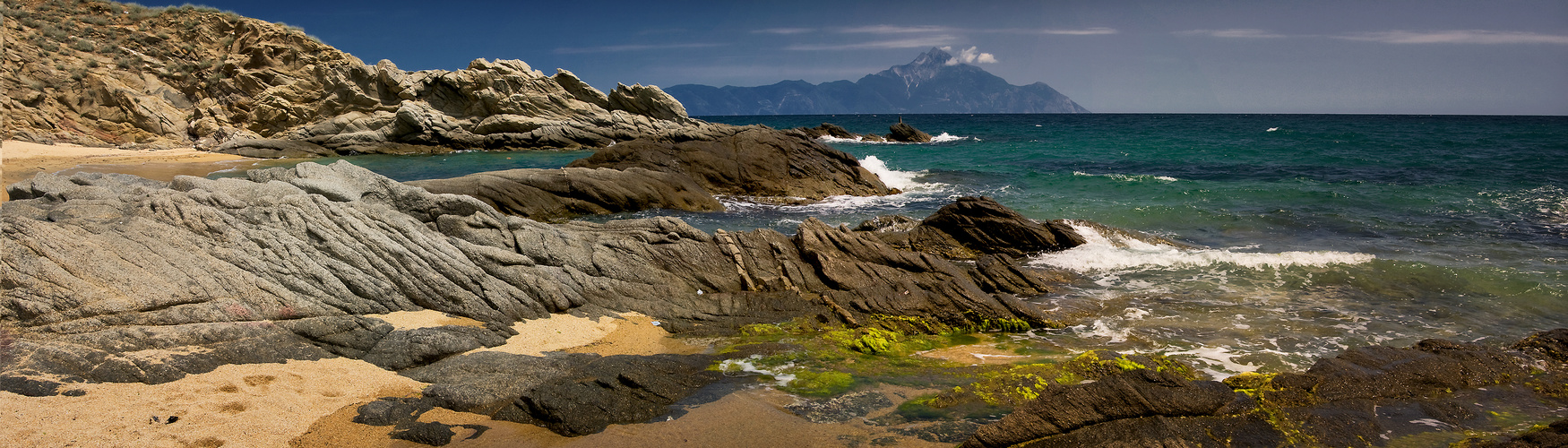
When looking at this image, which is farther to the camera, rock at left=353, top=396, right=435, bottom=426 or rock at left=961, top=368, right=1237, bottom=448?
rock at left=353, top=396, right=435, bottom=426

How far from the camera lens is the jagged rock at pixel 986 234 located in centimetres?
1394

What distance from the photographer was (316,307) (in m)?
7.82

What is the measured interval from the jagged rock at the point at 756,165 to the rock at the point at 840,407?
15622 millimetres

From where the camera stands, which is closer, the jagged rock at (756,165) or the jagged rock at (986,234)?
the jagged rock at (986,234)

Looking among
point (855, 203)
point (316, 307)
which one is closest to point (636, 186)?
point (855, 203)

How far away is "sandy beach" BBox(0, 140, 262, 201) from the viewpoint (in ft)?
78.8

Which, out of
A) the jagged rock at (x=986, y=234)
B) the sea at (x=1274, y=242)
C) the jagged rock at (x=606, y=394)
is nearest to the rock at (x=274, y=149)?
the sea at (x=1274, y=242)

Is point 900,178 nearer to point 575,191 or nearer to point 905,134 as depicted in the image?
point 575,191

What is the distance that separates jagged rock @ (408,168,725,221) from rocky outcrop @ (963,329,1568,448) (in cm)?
1444

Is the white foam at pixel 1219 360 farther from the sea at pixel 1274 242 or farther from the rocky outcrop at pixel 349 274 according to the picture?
the rocky outcrop at pixel 349 274

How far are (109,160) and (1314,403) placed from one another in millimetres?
37089

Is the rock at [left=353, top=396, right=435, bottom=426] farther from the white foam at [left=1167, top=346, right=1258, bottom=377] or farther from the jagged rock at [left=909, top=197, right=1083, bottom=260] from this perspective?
the jagged rock at [left=909, top=197, right=1083, bottom=260]

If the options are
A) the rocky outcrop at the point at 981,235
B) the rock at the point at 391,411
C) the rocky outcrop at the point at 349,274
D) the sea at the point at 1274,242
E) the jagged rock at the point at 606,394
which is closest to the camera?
the rock at the point at 391,411

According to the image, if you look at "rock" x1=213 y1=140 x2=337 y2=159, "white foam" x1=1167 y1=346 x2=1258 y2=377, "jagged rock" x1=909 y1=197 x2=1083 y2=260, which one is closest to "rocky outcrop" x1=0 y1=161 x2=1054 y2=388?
"white foam" x1=1167 y1=346 x2=1258 y2=377
